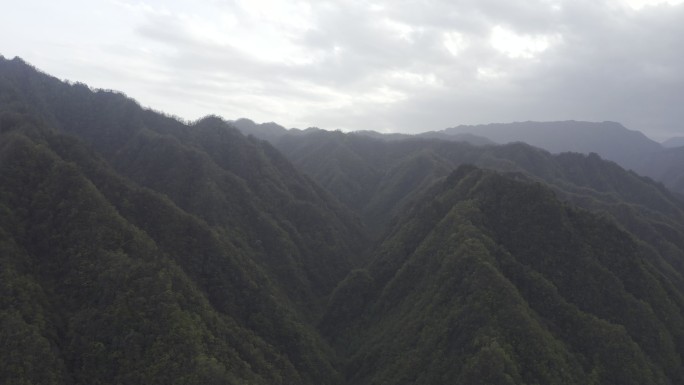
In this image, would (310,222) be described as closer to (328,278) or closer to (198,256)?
(328,278)

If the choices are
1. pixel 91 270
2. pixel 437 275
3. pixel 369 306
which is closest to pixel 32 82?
pixel 91 270

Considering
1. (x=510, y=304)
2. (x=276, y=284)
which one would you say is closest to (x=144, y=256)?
(x=276, y=284)

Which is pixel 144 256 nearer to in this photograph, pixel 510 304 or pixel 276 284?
pixel 276 284

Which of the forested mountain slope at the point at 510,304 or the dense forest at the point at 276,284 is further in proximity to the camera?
the forested mountain slope at the point at 510,304

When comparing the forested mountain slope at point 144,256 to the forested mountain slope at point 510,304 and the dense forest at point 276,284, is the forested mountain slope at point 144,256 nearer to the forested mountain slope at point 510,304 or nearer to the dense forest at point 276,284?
the dense forest at point 276,284

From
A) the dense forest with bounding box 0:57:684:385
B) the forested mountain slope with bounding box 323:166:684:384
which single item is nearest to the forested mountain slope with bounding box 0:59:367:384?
the dense forest with bounding box 0:57:684:385

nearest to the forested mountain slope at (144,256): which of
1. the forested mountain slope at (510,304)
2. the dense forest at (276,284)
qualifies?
the dense forest at (276,284)

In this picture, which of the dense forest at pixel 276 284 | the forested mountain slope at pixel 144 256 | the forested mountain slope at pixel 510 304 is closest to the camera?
the forested mountain slope at pixel 144 256

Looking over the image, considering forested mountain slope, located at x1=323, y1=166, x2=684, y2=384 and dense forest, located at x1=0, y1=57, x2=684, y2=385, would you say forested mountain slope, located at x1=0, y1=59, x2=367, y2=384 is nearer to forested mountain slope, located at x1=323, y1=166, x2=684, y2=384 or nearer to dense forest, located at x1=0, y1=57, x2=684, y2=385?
dense forest, located at x1=0, y1=57, x2=684, y2=385

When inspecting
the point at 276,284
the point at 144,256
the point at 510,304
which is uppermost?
the point at 144,256
